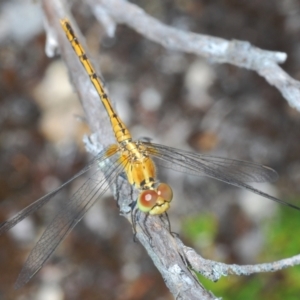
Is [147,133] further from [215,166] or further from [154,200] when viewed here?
[154,200]

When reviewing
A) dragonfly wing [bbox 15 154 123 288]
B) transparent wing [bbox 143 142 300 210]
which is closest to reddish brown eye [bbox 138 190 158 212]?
dragonfly wing [bbox 15 154 123 288]

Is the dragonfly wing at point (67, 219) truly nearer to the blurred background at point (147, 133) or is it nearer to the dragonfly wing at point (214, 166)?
the dragonfly wing at point (214, 166)

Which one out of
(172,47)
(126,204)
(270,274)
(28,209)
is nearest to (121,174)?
(126,204)

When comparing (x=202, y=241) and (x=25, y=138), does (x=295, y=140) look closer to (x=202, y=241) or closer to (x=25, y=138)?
(x=202, y=241)

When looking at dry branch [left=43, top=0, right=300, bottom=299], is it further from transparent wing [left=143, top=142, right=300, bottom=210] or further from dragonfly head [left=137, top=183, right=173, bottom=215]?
transparent wing [left=143, top=142, right=300, bottom=210]

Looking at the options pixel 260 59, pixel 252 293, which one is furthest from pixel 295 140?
pixel 260 59
